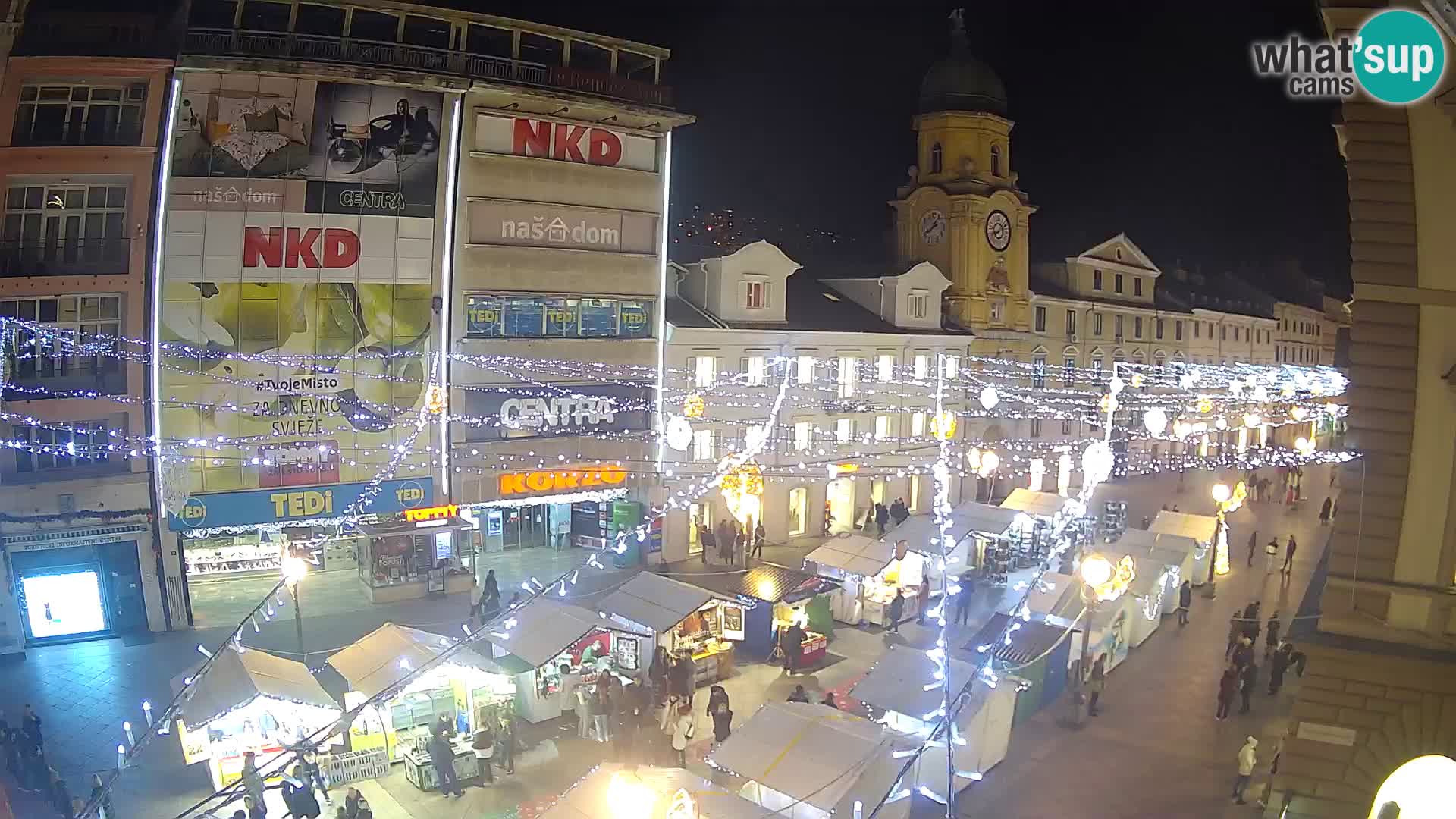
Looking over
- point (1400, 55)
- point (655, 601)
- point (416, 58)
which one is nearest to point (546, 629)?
point (655, 601)

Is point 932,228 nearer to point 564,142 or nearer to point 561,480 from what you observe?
point 564,142

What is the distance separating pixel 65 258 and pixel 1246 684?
23.4 meters

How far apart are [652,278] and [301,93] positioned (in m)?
9.18

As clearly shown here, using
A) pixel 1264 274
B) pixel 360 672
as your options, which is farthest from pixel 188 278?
pixel 1264 274

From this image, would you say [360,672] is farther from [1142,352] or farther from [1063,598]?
[1142,352]

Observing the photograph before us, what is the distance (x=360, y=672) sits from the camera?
46.1 feet

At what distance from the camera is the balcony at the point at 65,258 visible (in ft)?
60.2

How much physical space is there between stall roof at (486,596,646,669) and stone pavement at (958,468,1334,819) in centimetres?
648

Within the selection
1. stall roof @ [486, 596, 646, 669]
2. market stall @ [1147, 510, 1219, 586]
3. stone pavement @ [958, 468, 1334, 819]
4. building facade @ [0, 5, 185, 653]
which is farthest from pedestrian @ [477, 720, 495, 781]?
market stall @ [1147, 510, 1219, 586]

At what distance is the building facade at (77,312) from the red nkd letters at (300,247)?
78.3 inches

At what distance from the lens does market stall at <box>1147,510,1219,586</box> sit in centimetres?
2305

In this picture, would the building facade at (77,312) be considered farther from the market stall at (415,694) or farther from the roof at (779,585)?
the roof at (779,585)

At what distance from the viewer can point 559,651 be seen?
1529cm

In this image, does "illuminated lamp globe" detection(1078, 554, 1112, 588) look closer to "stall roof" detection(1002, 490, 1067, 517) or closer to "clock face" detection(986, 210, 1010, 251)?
"stall roof" detection(1002, 490, 1067, 517)
